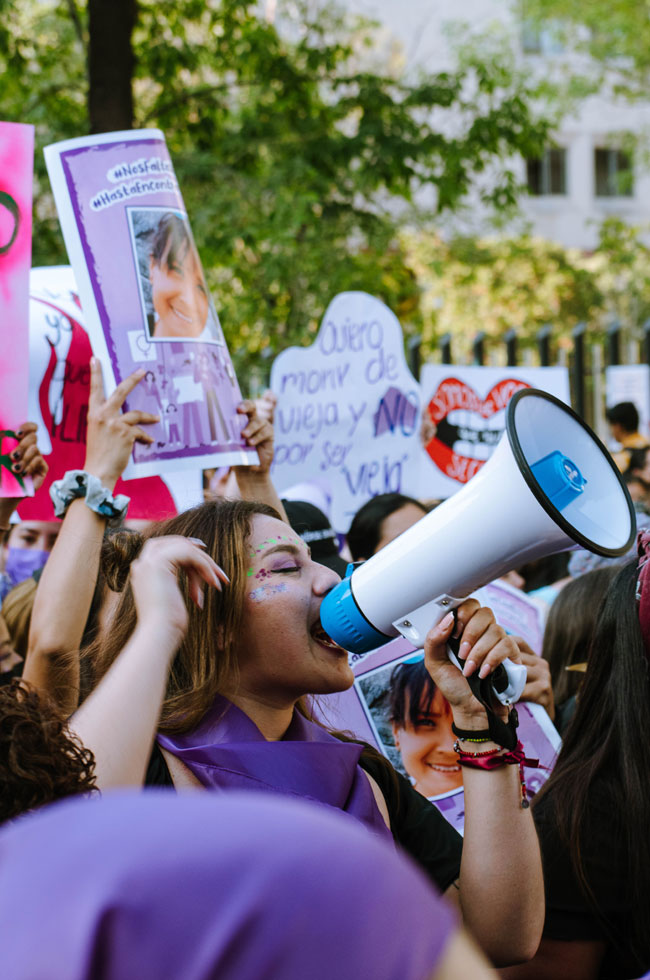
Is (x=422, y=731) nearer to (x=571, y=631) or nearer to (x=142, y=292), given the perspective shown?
(x=571, y=631)

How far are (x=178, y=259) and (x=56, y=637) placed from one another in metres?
1.11

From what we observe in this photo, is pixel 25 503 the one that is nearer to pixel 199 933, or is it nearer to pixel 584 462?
pixel 584 462

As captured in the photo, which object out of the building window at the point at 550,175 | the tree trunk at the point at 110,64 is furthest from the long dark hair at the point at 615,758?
the building window at the point at 550,175

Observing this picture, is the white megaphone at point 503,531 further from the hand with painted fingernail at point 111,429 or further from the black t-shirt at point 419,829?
the hand with painted fingernail at point 111,429

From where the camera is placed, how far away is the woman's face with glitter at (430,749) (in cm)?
240

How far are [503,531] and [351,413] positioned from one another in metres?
2.77

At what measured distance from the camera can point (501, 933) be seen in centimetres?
175

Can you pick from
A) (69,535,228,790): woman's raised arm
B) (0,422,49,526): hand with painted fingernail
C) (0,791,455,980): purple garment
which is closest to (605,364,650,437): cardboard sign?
(0,422,49,526): hand with painted fingernail

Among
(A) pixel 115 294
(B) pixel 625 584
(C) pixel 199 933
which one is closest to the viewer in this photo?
(C) pixel 199 933

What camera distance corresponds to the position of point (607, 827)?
195 cm

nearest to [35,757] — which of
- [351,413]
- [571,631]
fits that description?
[571,631]

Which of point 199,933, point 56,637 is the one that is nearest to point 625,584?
point 56,637

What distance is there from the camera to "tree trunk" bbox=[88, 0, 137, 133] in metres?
5.46

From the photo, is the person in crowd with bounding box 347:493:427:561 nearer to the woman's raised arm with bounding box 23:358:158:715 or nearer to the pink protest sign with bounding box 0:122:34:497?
the pink protest sign with bounding box 0:122:34:497
